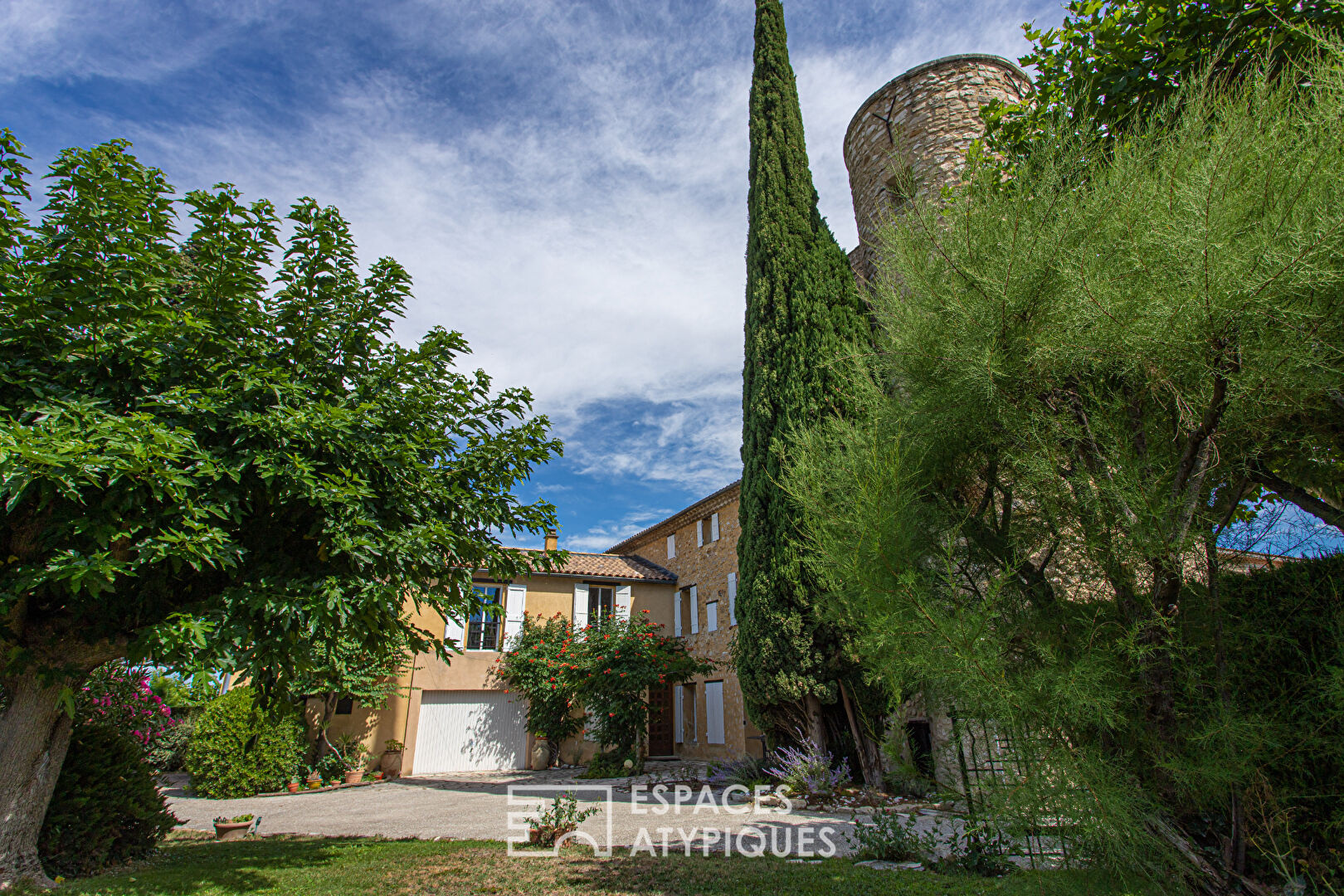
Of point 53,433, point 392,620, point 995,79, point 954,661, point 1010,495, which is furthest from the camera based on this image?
point 995,79

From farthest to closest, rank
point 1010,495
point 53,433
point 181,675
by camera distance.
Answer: point 181,675 → point 53,433 → point 1010,495

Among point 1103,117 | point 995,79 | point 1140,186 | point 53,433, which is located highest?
point 995,79

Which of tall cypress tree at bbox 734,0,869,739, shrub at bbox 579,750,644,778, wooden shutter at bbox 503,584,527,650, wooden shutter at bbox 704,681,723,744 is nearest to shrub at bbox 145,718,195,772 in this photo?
wooden shutter at bbox 503,584,527,650

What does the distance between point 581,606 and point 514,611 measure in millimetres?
1939

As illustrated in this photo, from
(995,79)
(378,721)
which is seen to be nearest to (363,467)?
(995,79)

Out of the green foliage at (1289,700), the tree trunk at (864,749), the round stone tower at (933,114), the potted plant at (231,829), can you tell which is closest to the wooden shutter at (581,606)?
the tree trunk at (864,749)

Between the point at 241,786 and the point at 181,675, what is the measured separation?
12024 mm

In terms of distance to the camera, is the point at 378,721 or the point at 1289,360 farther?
the point at 378,721

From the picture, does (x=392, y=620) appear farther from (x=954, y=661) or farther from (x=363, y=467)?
(x=954, y=661)

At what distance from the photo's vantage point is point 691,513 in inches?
798

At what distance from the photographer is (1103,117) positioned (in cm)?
623

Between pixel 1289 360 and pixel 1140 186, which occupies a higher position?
pixel 1140 186

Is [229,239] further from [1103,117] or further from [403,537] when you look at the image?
[1103,117]

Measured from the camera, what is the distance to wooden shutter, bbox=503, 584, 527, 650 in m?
18.6
